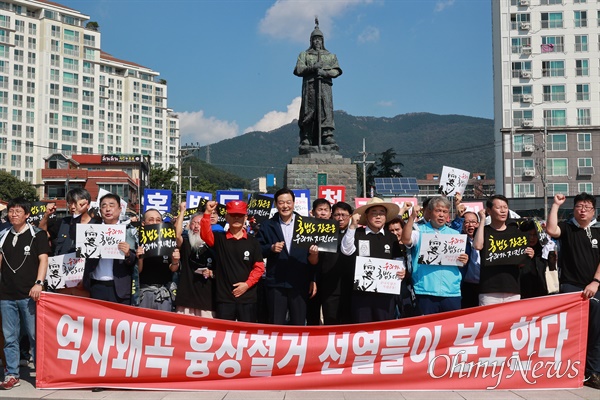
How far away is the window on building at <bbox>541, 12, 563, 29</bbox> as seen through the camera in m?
52.6

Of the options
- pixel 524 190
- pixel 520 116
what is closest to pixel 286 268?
pixel 524 190

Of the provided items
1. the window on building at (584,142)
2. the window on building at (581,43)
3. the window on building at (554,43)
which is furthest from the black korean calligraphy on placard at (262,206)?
the window on building at (581,43)

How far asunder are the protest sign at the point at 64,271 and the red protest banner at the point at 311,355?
0.84 metres

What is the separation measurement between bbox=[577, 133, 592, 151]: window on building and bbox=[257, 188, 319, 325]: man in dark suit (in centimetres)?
5188

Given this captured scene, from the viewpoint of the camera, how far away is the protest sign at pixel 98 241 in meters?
6.43

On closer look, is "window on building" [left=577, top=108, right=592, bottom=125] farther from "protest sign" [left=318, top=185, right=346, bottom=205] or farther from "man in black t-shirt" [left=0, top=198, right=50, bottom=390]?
"man in black t-shirt" [left=0, top=198, right=50, bottom=390]

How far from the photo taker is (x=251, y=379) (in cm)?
608

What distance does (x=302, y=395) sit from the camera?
5.86m

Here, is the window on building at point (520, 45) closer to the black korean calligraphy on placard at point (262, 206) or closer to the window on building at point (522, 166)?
the window on building at point (522, 166)

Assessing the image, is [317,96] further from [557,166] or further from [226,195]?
[557,166]

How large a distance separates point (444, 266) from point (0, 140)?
286ft

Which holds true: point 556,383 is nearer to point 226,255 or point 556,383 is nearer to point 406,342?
point 406,342

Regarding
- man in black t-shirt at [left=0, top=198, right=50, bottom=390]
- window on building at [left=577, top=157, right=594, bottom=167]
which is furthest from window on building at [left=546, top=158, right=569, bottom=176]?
man in black t-shirt at [left=0, top=198, right=50, bottom=390]

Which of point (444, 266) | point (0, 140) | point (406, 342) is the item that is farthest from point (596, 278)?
point (0, 140)
